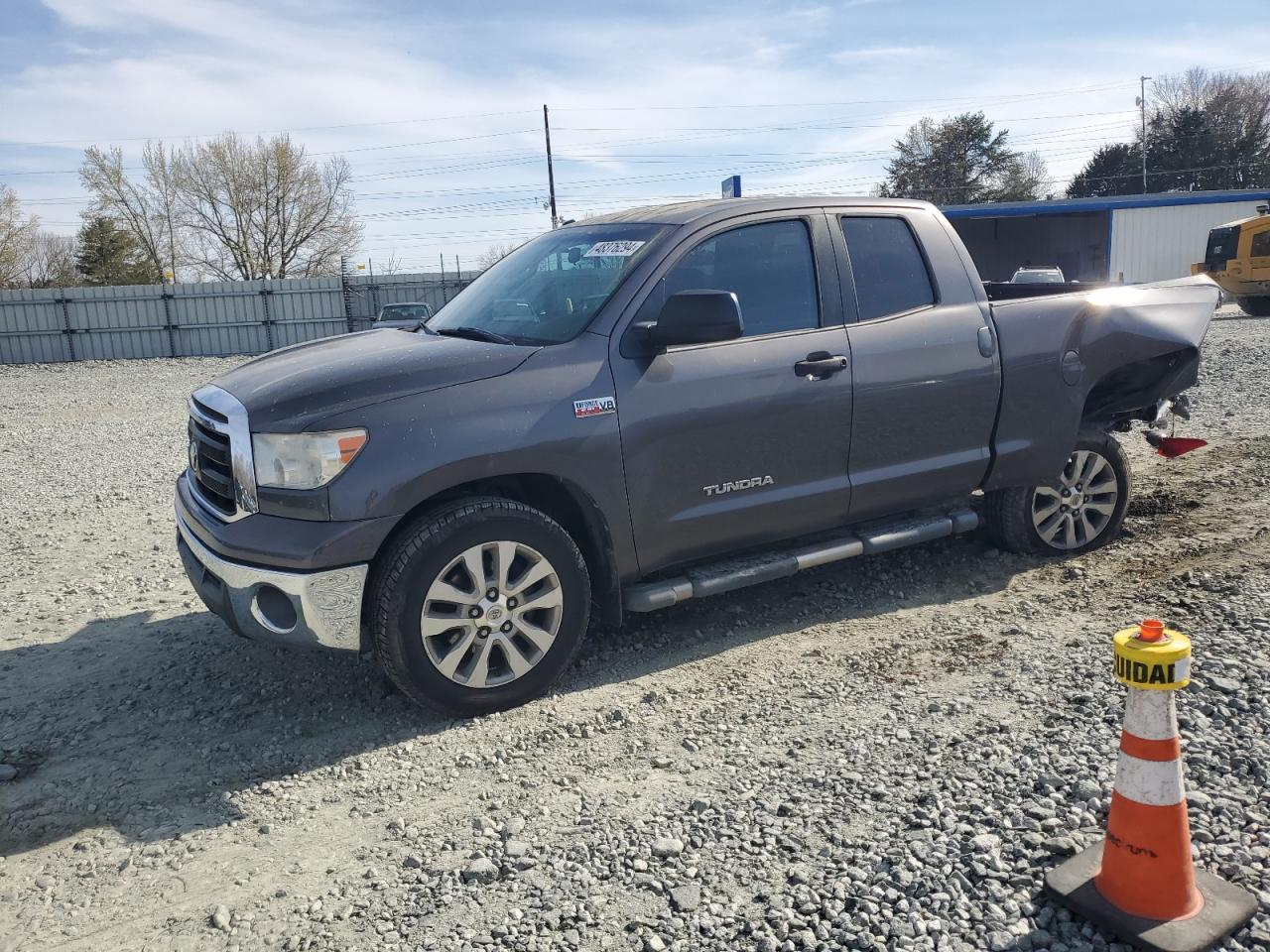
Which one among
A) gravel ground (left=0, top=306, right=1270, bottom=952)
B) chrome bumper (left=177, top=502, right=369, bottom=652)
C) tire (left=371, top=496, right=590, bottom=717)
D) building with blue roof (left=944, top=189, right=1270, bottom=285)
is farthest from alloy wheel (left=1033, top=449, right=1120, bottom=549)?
building with blue roof (left=944, top=189, right=1270, bottom=285)

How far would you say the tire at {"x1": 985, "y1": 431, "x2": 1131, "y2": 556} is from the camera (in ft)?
17.9

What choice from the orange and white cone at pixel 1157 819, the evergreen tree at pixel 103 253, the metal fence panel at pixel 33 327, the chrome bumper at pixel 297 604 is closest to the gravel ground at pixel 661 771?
the orange and white cone at pixel 1157 819

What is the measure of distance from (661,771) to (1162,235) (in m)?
43.3

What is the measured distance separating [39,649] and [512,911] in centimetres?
335

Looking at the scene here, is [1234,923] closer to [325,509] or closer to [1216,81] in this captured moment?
[325,509]

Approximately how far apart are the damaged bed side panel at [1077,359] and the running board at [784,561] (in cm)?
41

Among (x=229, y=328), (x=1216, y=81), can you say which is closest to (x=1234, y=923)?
(x=229, y=328)

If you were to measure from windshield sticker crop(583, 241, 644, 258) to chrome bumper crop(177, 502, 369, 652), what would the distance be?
5.95 feet

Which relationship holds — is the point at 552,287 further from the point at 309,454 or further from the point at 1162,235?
the point at 1162,235

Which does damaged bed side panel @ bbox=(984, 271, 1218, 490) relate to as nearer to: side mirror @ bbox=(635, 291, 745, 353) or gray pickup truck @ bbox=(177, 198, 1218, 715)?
gray pickup truck @ bbox=(177, 198, 1218, 715)

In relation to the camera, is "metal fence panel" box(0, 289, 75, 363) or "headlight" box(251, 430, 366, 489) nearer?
"headlight" box(251, 430, 366, 489)

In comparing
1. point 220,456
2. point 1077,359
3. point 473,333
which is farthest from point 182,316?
point 1077,359

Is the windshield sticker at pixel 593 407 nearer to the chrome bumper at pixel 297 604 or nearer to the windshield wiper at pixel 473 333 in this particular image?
the windshield wiper at pixel 473 333

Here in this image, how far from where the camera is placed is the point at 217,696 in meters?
4.21
